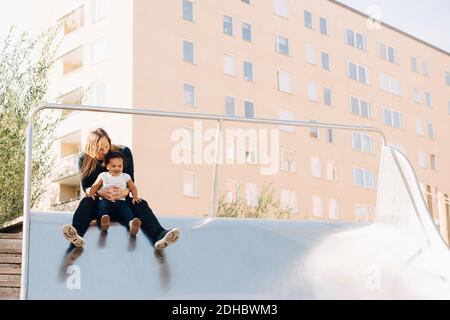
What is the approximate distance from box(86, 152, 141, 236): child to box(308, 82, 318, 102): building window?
38.1 meters

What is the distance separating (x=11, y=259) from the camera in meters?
7.85

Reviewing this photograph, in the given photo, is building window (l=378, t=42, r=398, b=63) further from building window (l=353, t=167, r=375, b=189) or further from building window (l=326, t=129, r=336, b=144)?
building window (l=353, t=167, r=375, b=189)

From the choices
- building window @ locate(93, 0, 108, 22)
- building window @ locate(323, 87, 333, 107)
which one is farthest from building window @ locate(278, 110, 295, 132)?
building window @ locate(93, 0, 108, 22)

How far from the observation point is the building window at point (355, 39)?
47.3 m

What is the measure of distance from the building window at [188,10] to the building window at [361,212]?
14087 millimetres

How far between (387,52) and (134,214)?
45.5 m

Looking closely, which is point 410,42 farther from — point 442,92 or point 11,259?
point 11,259

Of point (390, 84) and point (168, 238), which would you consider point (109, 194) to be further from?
point (390, 84)

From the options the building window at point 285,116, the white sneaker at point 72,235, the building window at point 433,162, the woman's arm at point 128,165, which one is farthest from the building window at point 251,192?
the white sneaker at point 72,235

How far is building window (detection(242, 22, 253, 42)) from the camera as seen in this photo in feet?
134

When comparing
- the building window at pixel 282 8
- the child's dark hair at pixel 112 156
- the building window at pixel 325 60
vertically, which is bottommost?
the child's dark hair at pixel 112 156

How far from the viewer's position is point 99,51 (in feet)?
120

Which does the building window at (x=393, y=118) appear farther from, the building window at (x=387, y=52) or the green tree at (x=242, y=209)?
the green tree at (x=242, y=209)
